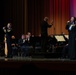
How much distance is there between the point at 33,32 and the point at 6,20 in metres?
1.89

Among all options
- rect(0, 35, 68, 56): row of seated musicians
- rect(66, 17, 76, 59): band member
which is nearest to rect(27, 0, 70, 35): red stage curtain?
rect(0, 35, 68, 56): row of seated musicians

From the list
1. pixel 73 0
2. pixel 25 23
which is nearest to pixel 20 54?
pixel 25 23

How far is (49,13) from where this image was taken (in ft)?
57.8

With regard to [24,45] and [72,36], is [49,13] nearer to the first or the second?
[24,45]

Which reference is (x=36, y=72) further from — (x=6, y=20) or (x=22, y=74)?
(x=6, y=20)

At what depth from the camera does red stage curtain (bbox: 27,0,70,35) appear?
56.6 feet

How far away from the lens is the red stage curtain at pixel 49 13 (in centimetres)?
1727

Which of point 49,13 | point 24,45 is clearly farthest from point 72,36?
point 49,13

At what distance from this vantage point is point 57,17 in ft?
57.3

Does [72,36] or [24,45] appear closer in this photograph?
[72,36]

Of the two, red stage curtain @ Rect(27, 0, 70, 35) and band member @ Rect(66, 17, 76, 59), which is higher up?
red stage curtain @ Rect(27, 0, 70, 35)

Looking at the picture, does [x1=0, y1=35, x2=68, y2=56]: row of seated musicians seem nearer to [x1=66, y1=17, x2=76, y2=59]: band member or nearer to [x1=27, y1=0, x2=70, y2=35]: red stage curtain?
[x1=66, y1=17, x2=76, y2=59]: band member

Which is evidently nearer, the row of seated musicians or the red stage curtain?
the row of seated musicians

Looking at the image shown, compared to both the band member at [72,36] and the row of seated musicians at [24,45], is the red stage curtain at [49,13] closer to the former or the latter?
the row of seated musicians at [24,45]
